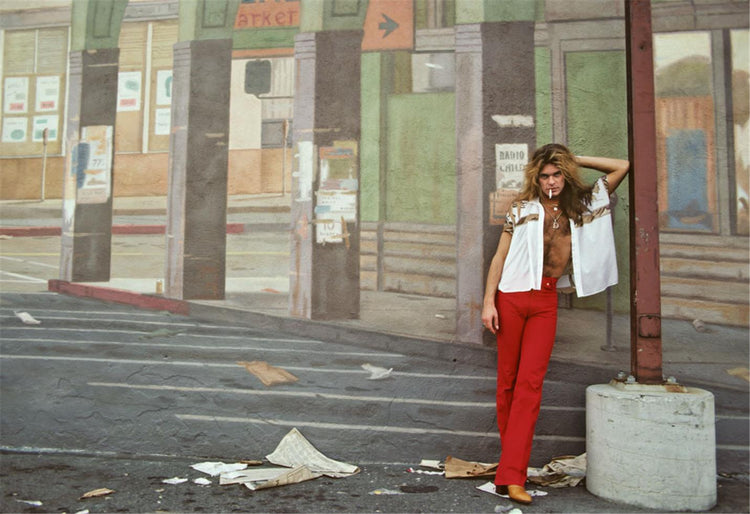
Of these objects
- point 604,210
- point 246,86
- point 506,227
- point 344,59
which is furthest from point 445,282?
point 246,86

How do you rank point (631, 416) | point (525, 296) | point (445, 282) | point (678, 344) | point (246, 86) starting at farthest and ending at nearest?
point (246, 86) → point (445, 282) → point (678, 344) → point (525, 296) → point (631, 416)

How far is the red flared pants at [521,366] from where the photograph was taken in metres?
3.34

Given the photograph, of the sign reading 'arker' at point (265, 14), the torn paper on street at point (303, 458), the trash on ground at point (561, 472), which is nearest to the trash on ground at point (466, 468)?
the trash on ground at point (561, 472)

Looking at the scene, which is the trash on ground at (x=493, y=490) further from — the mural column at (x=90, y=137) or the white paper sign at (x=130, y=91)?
the white paper sign at (x=130, y=91)

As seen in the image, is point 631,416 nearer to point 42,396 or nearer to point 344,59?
point 344,59

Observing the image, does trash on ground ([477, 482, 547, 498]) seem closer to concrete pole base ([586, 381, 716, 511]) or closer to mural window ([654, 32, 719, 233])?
concrete pole base ([586, 381, 716, 511])

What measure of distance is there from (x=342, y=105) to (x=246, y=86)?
76cm

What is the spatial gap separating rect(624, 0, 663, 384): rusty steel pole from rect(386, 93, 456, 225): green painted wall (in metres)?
1.19

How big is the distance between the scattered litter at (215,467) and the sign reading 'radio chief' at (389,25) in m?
3.06

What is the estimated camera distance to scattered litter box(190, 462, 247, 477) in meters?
3.73

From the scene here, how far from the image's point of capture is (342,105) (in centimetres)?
440

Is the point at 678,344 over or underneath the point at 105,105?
underneath

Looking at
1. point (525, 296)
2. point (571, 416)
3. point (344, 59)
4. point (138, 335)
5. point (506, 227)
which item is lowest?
point (571, 416)

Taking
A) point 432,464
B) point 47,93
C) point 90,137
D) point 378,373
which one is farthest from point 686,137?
point 47,93
